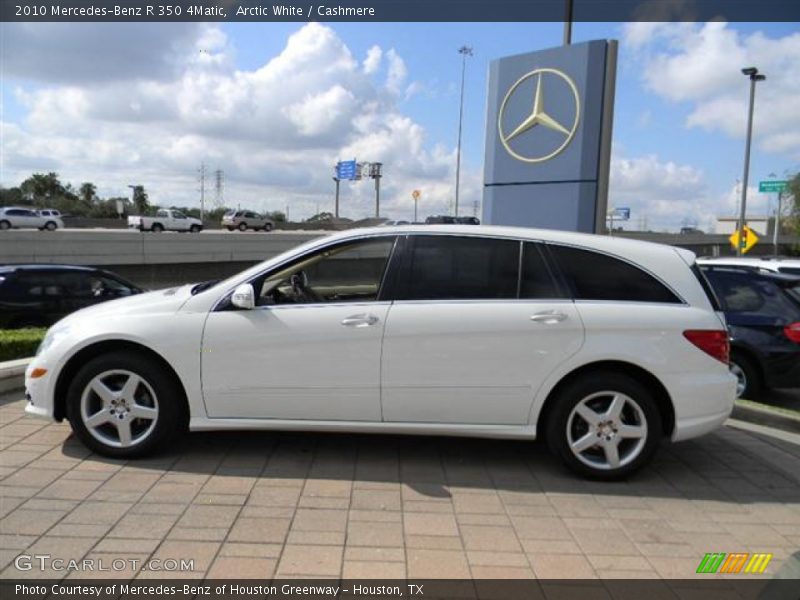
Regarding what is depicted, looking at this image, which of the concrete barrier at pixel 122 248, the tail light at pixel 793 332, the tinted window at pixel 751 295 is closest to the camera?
the tail light at pixel 793 332

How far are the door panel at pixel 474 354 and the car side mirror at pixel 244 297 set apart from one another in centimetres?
92

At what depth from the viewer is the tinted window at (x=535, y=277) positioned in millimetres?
4227

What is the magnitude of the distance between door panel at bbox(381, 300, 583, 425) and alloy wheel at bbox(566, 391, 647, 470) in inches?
14.1

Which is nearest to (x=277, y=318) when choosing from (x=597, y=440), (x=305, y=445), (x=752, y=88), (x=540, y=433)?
(x=305, y=445)

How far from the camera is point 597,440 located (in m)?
4.14

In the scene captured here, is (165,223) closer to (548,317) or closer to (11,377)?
(11,377)

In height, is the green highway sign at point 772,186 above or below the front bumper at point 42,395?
above

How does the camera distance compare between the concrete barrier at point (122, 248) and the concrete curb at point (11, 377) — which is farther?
the concrete barrier at point (122, 248)

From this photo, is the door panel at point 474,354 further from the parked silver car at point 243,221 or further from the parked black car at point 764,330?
the parked silver car at point 243,221

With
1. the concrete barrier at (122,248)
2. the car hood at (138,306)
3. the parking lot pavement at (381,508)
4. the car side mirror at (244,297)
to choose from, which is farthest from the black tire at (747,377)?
the concrete barrier at (122,248)

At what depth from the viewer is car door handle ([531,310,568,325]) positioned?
411cm

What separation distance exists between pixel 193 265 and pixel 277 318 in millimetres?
26552

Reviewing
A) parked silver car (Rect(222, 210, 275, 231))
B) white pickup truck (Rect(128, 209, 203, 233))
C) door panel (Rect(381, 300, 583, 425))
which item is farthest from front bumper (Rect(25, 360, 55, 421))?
parked silver car (Rect(222, 210, 275, 231))

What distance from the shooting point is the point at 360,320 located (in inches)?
163
